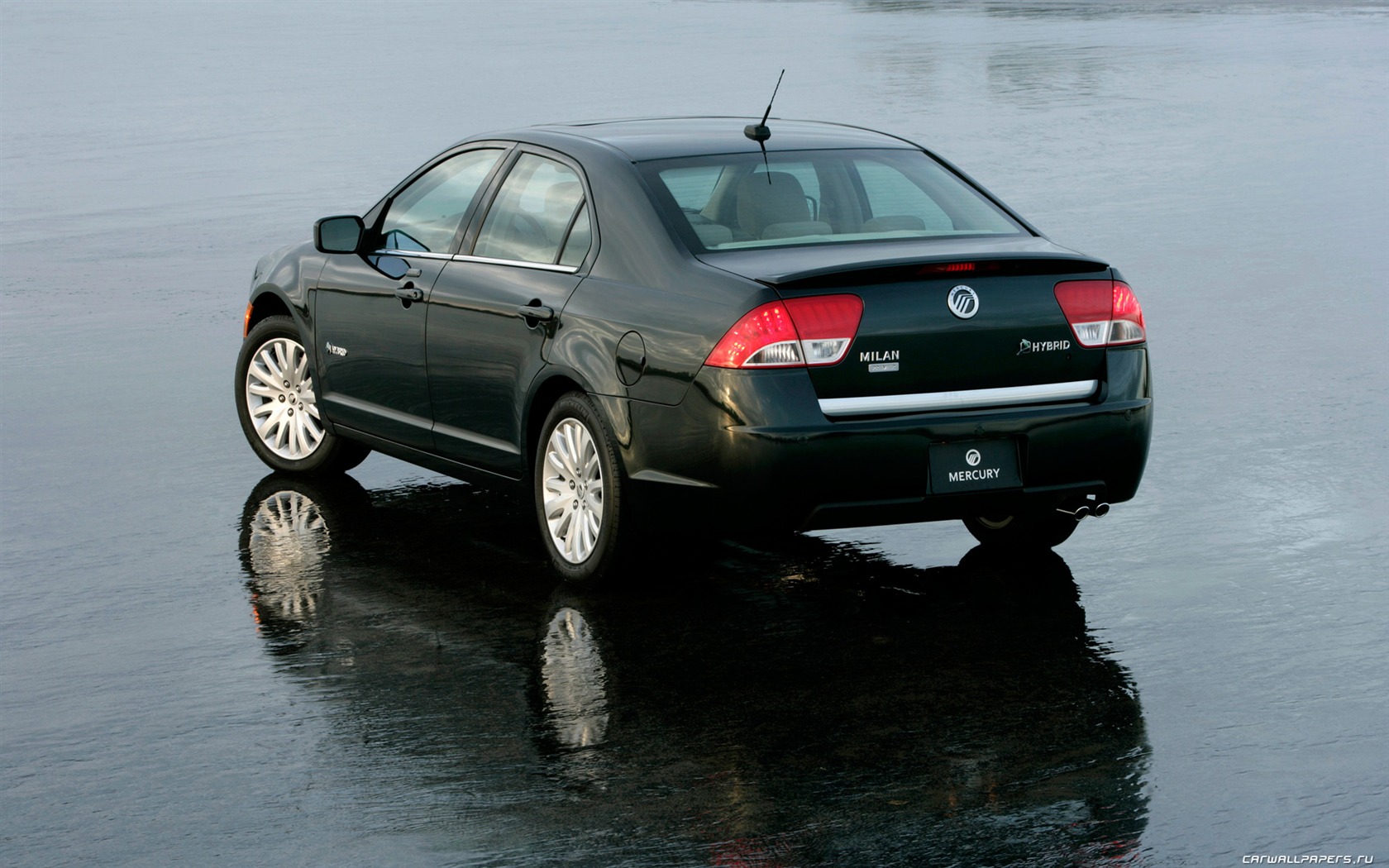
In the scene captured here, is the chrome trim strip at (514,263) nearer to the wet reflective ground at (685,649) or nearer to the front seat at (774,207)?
the front seat at (774,207)

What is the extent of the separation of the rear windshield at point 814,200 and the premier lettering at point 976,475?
3.23 ft

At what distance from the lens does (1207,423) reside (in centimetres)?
1019

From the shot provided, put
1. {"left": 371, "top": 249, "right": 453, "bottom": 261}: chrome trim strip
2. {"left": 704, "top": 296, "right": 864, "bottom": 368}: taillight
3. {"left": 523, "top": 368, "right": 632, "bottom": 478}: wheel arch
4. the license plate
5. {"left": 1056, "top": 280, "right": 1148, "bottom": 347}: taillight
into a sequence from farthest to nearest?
{"left": 371, "top": 249, "right": 453, "bottom": 261}: chrome trim strip < {"left": 523, "top": 368, "right": 632, "bottom": 478}: wheel arch < {"left": 1056, "top": 280, "right": 1148, "bottom": 347}: taillight < the license plate < {"left": 704, "top": 296, "right": 864, "bottom": 368}: taillight

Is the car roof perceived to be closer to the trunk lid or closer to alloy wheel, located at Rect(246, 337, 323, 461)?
the trunk lid

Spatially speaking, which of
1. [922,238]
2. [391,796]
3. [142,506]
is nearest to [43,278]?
[142,506]

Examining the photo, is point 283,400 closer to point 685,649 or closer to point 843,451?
point 685,649

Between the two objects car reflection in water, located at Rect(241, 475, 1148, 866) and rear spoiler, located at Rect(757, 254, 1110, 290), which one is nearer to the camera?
car reflection in water, located at Rect(241, 475, 1148, 866)

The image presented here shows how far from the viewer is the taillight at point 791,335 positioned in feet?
21.7

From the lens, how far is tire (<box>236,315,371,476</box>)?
9.46m

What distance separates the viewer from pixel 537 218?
7898 millimetres

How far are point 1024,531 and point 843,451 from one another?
1628 millimetres

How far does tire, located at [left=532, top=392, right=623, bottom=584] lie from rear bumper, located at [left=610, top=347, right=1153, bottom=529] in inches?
5.3

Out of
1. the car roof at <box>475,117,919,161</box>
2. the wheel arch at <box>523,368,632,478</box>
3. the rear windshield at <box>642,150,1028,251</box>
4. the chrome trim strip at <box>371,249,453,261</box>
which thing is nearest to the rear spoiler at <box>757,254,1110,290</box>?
the rear windshield at <box>642,150,1028,251</box>

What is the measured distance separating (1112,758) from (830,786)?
31.9 inches
